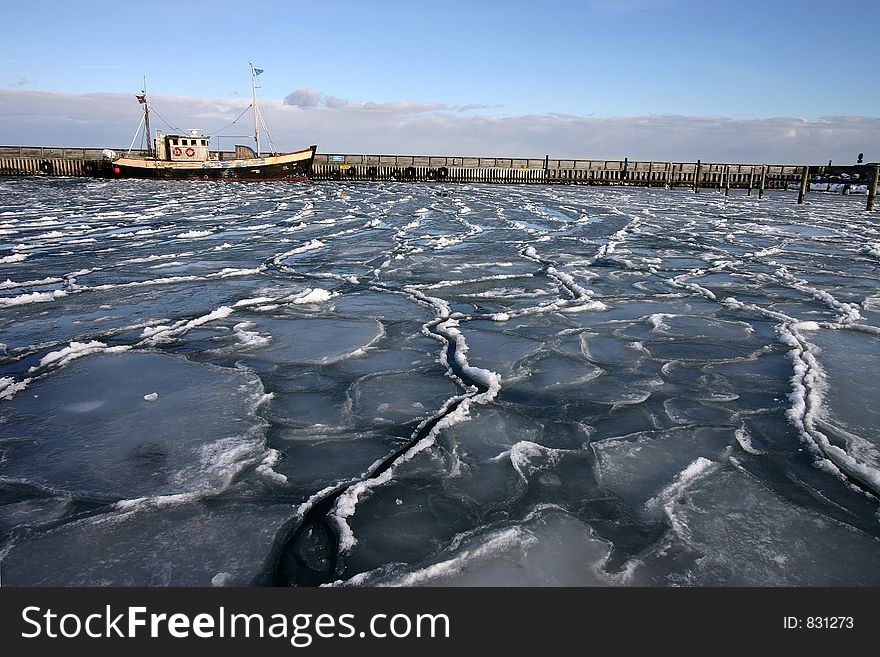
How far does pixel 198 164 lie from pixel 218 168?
128 cm

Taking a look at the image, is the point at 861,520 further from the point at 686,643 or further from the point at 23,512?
the point at 23,512

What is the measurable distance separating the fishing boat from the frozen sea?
3286 cm

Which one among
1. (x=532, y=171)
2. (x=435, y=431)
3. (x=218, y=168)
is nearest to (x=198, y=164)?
(x=218, y=168)

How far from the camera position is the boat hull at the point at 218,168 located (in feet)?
121

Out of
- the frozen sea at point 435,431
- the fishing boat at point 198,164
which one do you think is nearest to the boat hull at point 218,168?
the fishing boat at point 198,164

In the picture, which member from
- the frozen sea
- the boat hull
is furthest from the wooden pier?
the frozen sea

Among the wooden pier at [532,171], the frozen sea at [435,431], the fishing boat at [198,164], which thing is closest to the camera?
the frozen sea at [435,431]

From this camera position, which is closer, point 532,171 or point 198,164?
point 198,164

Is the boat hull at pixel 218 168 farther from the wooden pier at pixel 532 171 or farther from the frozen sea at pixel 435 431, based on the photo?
the frozen sea at pixel 435 431

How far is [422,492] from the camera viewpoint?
262 cm

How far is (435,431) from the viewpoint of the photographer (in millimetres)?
3195

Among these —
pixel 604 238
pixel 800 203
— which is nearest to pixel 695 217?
pixel 604 238

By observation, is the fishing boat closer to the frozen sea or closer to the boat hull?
the boat hull

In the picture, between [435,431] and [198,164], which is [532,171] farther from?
[435,431]
